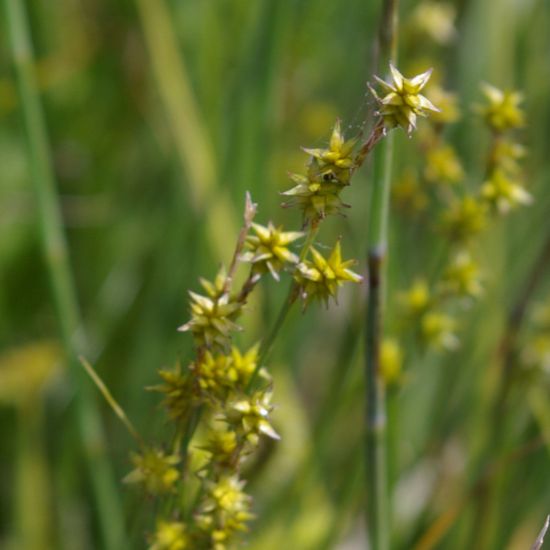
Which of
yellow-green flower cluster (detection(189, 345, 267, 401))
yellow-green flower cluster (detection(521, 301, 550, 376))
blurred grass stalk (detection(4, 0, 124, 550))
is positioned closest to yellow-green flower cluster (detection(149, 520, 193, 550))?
yellow-green flower cluster (detection(189, 345, 267, 401))

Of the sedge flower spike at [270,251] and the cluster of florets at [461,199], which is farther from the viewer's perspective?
the cluster of florets at [461,199]

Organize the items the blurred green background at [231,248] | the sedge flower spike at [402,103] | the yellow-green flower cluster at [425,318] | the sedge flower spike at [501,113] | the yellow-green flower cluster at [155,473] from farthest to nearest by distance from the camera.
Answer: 1. the blurred green background at [231,248]
2. the yellow-green flower cluster at [425,318]
3. the sedge flower spike at [501,113]
4. the yellow-green flower cluster at [155,473]
5. the sedge flower spike at [402,103]

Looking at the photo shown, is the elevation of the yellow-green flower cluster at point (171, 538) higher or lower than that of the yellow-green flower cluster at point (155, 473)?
lower

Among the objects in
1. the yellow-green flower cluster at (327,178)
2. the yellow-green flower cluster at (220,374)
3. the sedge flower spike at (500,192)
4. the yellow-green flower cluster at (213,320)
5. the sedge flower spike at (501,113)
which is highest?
the sedge flower spike at (501,113)

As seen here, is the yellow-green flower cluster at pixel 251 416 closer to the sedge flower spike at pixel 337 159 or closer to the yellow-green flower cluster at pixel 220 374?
the yellow-green flower cluster at pixel 220 374

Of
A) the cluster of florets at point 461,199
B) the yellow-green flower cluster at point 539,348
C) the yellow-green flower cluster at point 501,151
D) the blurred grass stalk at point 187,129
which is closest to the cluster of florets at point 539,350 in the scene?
the yellow-green flower cluster at point 539,348

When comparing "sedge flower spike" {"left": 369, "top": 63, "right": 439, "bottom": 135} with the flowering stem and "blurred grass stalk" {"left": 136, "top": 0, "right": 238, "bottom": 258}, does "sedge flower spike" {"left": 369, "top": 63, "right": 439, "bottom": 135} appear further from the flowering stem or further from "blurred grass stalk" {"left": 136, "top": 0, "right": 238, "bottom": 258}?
"blurred grass stalk" {"left": 136, "top": 0, "right": 238, "bottom": 258}
